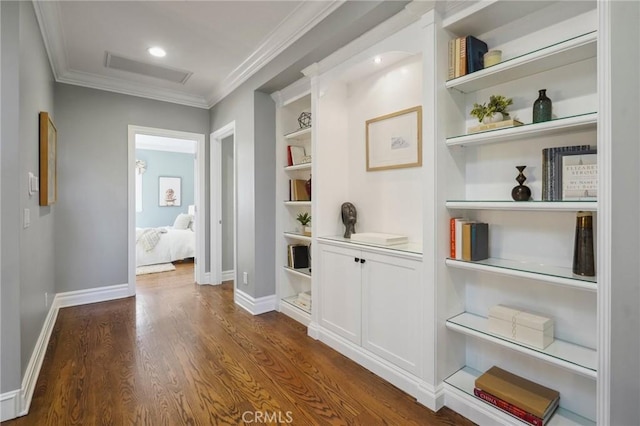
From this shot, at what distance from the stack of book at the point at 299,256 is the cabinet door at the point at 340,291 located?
606 millimetres

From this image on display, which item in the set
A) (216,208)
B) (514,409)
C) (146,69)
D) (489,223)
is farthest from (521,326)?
(146,69)

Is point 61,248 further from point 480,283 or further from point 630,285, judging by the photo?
point 630,285

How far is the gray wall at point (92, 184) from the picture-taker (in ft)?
11.8

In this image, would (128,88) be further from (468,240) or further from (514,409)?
(514,409)

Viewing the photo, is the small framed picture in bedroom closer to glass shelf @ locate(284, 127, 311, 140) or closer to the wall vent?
the wall vent

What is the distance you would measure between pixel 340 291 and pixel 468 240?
3.56 feet

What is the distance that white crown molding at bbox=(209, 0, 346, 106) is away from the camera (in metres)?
2.30

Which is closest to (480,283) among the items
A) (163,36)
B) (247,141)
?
(247,141)

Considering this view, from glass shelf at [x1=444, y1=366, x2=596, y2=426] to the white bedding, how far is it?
4956mm

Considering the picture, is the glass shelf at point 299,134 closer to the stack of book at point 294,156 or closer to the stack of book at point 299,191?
the stack of book at point 294,156

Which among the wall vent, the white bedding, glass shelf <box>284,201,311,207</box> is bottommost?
the white bedding

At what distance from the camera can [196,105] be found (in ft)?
14.6

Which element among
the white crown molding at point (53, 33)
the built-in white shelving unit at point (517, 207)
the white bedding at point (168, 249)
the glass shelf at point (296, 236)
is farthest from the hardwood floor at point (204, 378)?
the white crown molding at point (53, 33)

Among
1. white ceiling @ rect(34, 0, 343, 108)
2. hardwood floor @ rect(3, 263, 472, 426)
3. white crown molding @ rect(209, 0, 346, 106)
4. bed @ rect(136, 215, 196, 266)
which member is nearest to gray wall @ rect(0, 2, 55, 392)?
hardwood floor @ rect(3, 263, 472, 426)
